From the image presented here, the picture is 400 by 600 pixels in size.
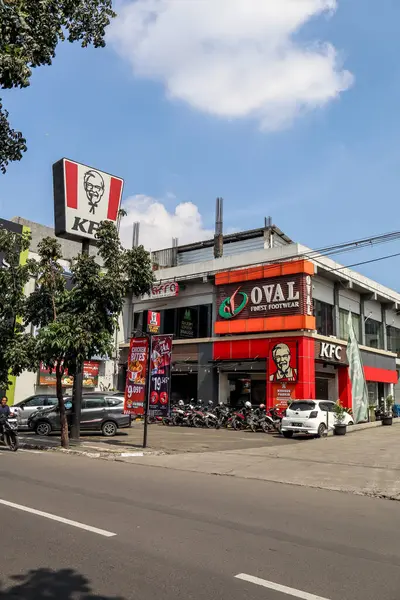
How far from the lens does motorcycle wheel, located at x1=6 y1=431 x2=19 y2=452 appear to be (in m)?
16.0

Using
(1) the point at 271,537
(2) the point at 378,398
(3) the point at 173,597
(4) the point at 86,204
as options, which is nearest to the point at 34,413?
(4) the point at 86,204

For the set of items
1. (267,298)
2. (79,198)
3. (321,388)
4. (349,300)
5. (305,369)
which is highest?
(79,198)

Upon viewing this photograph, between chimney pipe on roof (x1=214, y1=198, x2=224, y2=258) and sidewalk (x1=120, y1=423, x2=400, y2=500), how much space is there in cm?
2026

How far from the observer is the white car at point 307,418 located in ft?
72.3

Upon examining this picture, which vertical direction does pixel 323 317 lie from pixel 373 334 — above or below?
above

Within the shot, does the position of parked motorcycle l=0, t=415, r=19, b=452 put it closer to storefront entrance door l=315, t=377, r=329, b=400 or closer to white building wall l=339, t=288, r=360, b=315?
storefront entrance door l=315, t=377, r=329, b=400

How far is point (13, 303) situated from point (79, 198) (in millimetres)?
4537

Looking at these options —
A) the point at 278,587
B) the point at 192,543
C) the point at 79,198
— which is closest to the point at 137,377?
the point at 79,198

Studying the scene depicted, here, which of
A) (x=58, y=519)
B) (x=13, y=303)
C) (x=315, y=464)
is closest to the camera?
(x=58, y=519)

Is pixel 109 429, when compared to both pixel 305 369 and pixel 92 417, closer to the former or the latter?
pixel 92 417

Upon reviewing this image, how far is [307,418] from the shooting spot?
22078 mm

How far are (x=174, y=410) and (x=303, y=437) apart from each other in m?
8.15

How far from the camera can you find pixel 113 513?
23.7ft

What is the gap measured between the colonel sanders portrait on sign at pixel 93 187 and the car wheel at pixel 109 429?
9122mm
